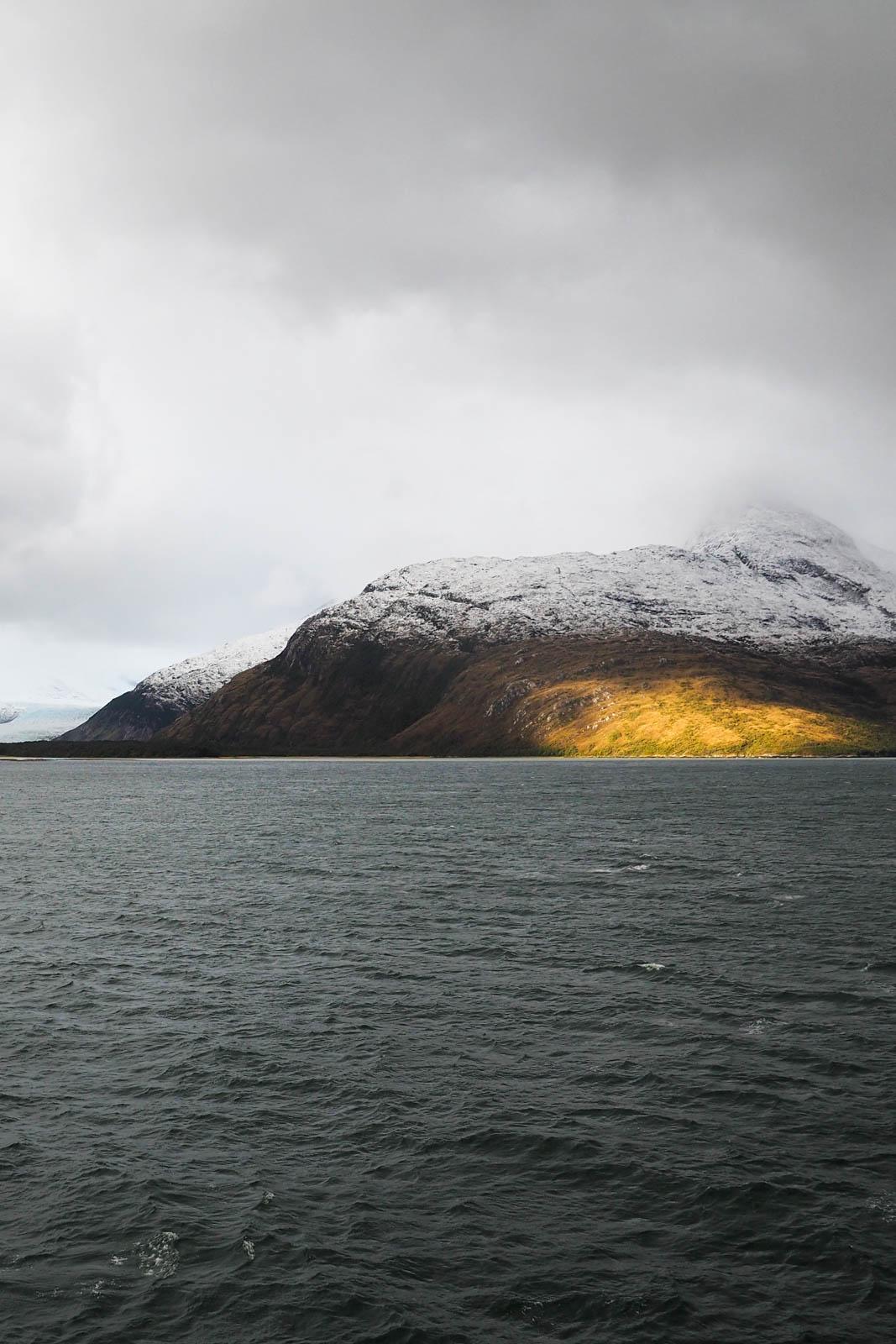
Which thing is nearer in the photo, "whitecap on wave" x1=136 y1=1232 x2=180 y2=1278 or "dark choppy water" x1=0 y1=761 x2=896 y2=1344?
"dark choppy water" x1=0 y1=761 x2=896 y2=1344

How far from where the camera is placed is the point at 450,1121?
28859 mm

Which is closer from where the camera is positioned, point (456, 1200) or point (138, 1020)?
point (456, 1200)

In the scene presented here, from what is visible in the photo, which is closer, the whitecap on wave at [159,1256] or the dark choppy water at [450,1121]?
the dark choppy water at [450,1121]

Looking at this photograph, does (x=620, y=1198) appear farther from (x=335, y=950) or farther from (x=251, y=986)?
(x=335, y=950)

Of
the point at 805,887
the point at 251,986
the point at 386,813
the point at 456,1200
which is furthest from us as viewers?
the point at 386,813

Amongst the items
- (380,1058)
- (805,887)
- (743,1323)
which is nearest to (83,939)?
(380,1058)

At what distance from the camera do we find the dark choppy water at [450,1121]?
20.1 metres

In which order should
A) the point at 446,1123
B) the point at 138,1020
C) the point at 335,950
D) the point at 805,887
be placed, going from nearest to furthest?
the point at 446,1123
the point at 138,1020
the point at 335,950
the point at 805,887

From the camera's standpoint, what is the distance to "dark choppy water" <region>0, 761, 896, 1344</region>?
66.1 ft

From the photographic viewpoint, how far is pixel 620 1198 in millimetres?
24125

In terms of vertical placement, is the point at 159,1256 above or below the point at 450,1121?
above

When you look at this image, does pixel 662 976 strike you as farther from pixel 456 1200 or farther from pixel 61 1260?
pixel 61 1260

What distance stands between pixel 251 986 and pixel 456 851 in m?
53.2

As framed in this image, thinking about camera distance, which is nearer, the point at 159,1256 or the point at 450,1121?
the point at 159,1256
